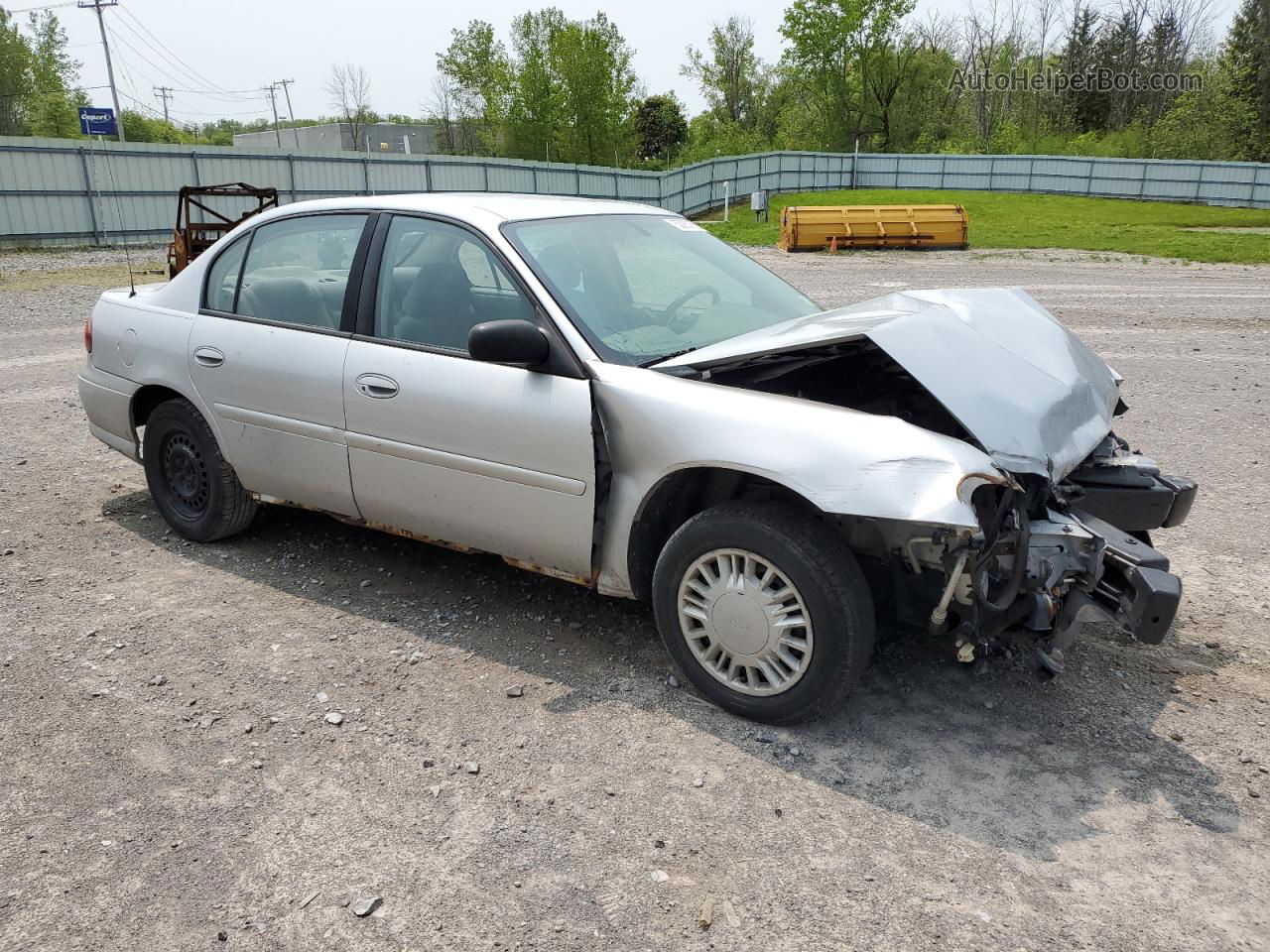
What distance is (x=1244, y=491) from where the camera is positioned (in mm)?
5859

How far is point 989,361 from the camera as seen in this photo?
3518 millimetres

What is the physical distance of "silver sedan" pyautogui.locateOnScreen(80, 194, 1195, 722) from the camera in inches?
122

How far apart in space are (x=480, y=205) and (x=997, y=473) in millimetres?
2447

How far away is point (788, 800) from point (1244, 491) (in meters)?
4.32

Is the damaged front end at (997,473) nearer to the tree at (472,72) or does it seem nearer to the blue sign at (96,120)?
the blue sign at (96,120)

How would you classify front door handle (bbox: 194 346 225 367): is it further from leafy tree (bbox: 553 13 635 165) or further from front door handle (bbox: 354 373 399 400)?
leafy tree (bbox: 553 13 635 165)

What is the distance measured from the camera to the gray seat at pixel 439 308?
402cm

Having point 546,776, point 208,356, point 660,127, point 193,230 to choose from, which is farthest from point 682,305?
point 660,127

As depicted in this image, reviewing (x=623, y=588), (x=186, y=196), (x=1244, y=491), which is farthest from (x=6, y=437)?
(x=186, y=196)

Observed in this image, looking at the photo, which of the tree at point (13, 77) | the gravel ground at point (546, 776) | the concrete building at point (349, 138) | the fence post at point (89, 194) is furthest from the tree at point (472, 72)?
the gravel ground at point (546, 776)

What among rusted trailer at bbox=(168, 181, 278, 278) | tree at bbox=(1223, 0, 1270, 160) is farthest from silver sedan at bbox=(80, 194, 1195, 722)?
tree at bbox=(1223, 0, 1270, 160)

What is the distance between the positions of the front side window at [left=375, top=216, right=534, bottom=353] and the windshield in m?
0.18

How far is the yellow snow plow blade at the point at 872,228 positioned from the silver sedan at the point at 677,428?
65.9 ft

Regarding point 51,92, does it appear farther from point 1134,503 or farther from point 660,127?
point 1134,503
